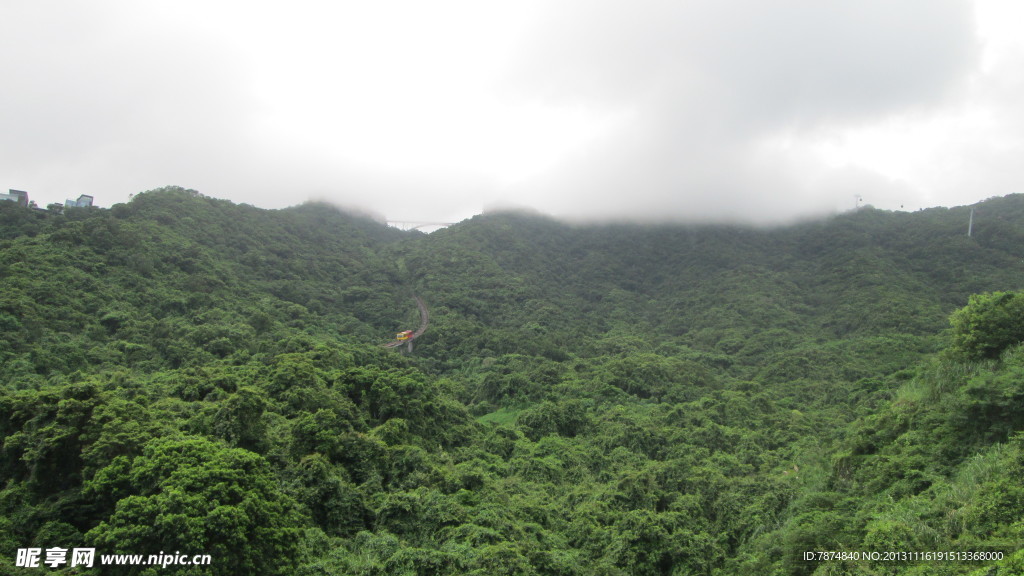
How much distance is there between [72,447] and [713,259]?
3416 inches

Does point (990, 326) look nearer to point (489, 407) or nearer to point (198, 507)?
point (198, 507)

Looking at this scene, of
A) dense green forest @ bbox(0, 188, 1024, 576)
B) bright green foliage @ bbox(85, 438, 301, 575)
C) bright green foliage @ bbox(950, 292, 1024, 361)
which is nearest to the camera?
bright green foliage @ bbox(85, 438, 301, 575)

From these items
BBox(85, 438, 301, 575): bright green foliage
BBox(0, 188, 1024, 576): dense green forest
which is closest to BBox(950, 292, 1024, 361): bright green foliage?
BBox(0, 188, 1024, 576): dense green forest

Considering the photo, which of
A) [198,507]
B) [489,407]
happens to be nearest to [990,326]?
[198,507]

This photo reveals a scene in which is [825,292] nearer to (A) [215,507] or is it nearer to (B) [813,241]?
(B) [813,241]

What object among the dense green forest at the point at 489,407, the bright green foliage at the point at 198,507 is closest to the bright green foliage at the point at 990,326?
the dense green forest at the point at 489,407

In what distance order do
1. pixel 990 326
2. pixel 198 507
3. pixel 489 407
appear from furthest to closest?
Answer: 1. pixel 489 407
2. pixel 990 326
3. pixel 198 507

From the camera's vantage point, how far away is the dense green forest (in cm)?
1409

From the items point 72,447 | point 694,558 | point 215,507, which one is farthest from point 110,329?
point 694,558

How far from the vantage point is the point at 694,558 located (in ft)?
65.3

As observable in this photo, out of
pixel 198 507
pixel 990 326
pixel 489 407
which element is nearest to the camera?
pixel 198 507

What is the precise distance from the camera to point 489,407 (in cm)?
4484

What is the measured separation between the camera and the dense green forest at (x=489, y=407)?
46.2 feet

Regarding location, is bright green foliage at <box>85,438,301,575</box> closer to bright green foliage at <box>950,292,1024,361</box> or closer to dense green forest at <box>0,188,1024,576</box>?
dense green forest at <box>0,188,1024,576</box>
